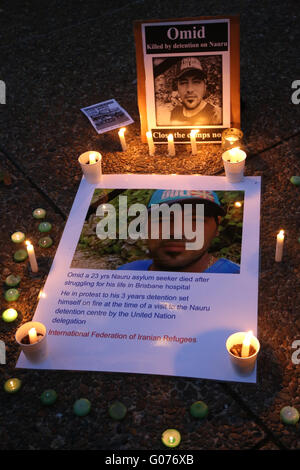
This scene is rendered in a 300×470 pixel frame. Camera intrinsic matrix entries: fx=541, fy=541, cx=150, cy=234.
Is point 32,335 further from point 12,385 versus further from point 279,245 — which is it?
point 279,245

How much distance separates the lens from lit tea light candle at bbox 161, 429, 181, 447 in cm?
106

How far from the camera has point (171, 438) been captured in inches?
41.8

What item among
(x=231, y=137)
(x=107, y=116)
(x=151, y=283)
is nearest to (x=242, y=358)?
(x=151, y=283)

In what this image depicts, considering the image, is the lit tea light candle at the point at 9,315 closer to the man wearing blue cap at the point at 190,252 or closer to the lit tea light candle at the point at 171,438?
the man wearing blue cap at the point at 190,252

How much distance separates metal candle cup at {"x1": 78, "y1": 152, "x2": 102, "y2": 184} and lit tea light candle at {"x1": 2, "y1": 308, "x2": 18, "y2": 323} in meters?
0.50

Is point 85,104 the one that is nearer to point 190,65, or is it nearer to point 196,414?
point 190,65

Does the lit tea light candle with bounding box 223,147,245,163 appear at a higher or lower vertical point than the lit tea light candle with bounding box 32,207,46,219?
higher

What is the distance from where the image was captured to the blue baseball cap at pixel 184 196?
1.52m

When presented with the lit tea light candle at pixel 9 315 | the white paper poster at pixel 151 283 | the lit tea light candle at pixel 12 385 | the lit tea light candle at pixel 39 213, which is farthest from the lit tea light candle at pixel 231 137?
the lit tea light candle at pixel 12 385

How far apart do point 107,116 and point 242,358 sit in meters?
1.07

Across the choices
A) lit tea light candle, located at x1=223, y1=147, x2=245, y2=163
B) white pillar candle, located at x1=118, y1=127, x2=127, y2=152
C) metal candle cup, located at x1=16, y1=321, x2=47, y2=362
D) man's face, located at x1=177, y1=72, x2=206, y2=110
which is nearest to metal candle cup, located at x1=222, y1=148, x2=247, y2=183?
lit tea light candle, located at x1=223, y1=147, x2=245, y2=163

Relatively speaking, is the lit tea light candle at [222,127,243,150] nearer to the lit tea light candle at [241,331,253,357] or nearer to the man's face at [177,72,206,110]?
the man's face at [177,72,206,110]

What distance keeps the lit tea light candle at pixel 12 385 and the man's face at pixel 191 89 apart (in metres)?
0.96

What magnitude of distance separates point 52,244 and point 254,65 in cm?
105
